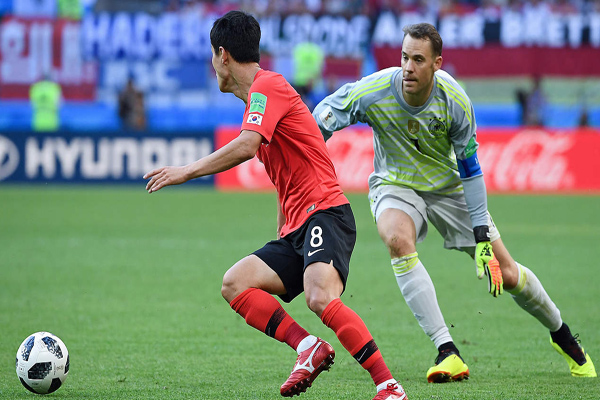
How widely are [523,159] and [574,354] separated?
45.4 feet

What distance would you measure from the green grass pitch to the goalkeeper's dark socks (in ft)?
0.50

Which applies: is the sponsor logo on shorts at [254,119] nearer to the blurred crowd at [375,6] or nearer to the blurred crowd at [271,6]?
the blurred crowd at [375,6]

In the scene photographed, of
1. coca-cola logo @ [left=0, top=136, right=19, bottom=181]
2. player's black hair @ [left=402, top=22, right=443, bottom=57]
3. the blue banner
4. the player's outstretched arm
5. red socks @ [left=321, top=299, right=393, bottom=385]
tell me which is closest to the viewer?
the player's outstretched arm

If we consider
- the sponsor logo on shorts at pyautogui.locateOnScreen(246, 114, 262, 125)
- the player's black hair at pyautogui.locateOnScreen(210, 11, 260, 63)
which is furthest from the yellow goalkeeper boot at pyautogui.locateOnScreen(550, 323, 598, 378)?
the player's black hair at pyautogui.locateOnScreen(210, 11, 260, 63)

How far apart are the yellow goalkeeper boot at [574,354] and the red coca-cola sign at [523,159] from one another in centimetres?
1279

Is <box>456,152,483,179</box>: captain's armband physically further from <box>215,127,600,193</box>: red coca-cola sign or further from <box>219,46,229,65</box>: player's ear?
<box>215,127,600,193</box>: red coca-cola sign

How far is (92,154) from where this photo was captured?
19.6m

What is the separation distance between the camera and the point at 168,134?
1938 cm

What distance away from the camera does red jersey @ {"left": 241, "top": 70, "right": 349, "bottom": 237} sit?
452 centimetres

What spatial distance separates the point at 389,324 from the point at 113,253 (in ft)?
16.5

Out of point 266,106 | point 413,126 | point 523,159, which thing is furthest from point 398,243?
point 523,159

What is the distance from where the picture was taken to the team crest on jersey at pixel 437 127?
17.7 ft

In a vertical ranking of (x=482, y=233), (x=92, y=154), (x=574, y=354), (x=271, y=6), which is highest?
(x=271, y=6)

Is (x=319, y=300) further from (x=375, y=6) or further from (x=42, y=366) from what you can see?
(x=375, y=6)
